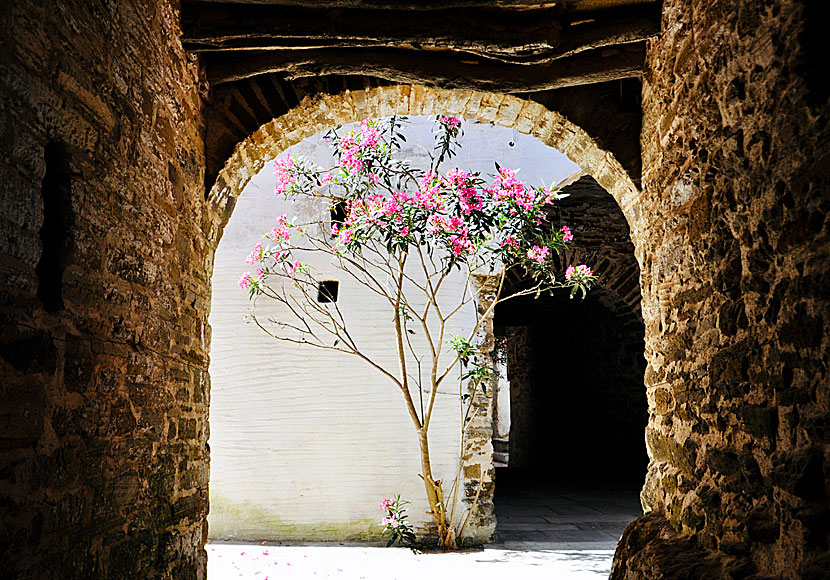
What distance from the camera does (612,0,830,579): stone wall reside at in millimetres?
1603

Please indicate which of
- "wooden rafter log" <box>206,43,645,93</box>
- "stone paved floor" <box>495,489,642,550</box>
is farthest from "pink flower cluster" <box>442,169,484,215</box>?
"stone paved floor" <box>495,489,642,550</box>

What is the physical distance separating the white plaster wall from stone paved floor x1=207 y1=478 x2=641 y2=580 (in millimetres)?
253

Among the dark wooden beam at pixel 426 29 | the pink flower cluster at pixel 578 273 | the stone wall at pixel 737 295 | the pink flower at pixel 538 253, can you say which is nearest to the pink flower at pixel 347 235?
the pink flower at pixel 538 253

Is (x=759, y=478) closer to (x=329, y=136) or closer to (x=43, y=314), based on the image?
(x=43, y=314)

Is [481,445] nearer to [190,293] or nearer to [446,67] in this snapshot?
[190,293]

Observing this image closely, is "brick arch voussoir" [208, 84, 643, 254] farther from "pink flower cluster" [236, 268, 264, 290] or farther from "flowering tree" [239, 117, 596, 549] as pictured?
"pink flower cluster" [236, 268, 264, 290]

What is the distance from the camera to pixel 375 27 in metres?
2.68

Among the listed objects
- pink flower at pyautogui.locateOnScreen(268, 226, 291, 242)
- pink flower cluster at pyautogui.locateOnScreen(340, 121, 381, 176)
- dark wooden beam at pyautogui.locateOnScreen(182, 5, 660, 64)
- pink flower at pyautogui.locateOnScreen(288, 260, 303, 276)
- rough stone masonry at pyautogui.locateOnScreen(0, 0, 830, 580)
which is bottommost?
rough stone masonry at pyautogui.locateOnScreen(0, 0, 830, 580)

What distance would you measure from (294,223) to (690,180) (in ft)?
11.2

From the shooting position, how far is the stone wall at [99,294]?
1604 mm

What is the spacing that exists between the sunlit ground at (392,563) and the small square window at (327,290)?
180 cm

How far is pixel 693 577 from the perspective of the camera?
202 centimetres

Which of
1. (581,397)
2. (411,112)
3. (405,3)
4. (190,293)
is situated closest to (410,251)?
(411,112)

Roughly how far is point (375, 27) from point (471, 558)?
3426mm
